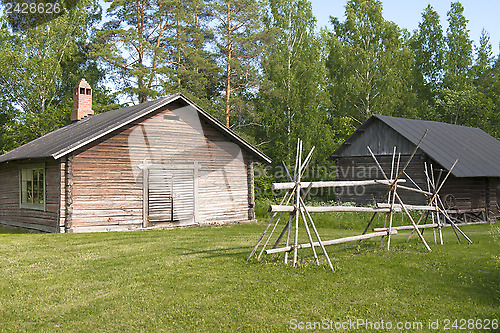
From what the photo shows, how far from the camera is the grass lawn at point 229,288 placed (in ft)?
22.2

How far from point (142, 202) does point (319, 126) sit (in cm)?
1910

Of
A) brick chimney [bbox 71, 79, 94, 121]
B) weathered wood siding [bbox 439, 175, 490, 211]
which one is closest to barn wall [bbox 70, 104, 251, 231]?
brick chimney [bbox 71, 79, 94, 121]

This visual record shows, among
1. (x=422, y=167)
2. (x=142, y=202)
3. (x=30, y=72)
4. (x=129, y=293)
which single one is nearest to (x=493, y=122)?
(x=422, y=167)

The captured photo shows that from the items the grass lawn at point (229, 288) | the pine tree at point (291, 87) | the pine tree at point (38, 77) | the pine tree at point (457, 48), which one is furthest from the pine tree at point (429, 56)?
the grass lawn at point (229, 288)

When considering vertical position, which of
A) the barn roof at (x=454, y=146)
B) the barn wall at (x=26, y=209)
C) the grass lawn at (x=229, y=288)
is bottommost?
the grass lawn at (x=229, y=288)

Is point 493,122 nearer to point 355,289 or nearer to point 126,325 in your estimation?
point 355,289

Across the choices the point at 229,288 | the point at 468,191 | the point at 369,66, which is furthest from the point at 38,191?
the point at 369,66

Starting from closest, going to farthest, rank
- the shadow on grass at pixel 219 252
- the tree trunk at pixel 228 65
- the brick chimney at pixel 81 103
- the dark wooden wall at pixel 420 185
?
the shadow on grass at pixel 219 252 → the dark wooden wall at pixel 420 185 → the brick chimney at pixel 81 103 → the tree trunk at pixel 228 65

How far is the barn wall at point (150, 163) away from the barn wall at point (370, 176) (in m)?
8.01

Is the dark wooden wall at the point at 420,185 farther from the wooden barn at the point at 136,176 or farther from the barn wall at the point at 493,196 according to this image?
the wooden barn at the point at 136,176

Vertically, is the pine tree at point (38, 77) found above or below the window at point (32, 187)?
above

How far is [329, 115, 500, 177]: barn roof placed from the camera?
72.2ft

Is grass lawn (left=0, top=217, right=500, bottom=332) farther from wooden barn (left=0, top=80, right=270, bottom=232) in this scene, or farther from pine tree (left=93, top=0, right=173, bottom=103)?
pine tree (left=93, top=0, right=173, bottom=103)

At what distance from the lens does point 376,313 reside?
704 cm
